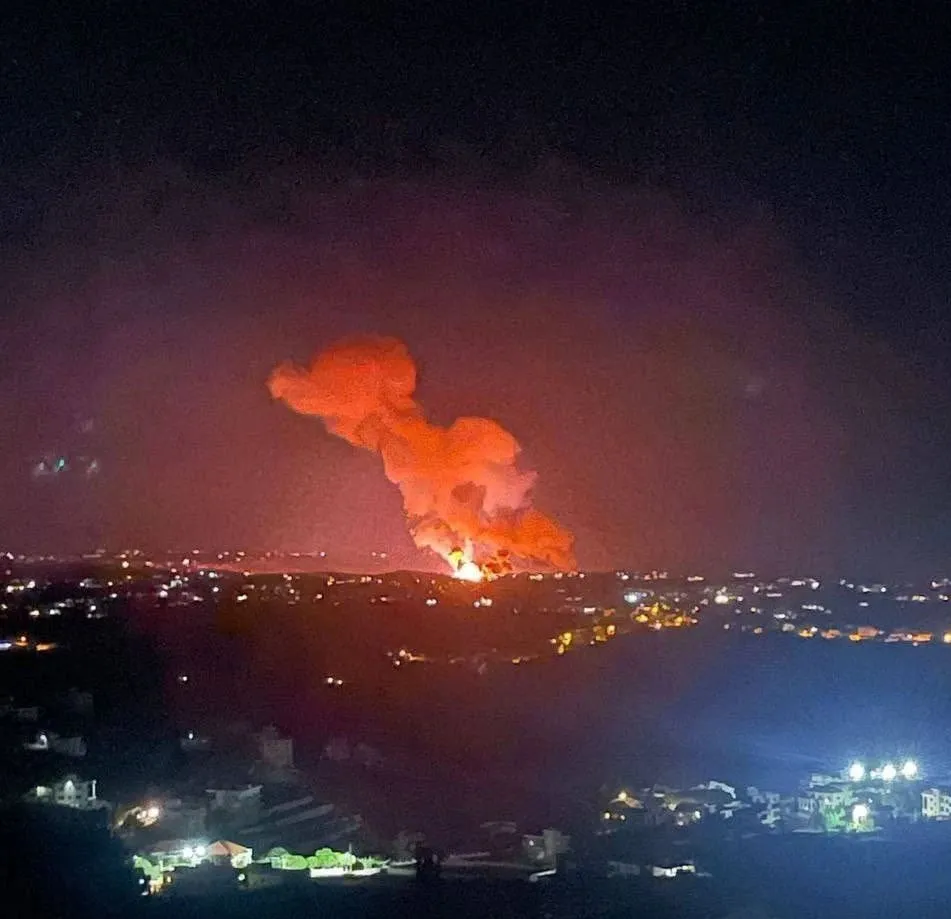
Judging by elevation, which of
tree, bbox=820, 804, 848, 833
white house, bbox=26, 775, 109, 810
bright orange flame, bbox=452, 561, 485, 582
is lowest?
tree, bbox=820, 804, 848, 833

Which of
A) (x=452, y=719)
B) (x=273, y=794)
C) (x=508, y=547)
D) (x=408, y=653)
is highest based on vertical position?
(x=508, y=547)

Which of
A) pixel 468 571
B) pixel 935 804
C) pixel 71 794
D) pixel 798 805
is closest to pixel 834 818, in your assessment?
pixel 798 805

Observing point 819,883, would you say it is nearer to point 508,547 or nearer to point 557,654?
point 557,654

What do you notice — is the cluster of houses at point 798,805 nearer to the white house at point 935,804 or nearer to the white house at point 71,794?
the white house at point 935,804

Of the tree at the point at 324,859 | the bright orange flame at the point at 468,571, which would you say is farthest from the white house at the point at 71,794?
the bright orange flame at the point at 468,571

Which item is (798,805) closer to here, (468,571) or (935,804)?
(935,804)

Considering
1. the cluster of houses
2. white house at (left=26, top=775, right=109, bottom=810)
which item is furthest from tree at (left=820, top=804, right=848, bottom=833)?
white house at (left=26, top=775, right=109, bottom=810)

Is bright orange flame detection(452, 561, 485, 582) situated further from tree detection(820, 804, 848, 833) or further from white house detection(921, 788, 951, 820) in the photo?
tree detection(820, 804, 848, 833)

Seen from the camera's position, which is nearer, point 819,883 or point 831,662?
point 819,883

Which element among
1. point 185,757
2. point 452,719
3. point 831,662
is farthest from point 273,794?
point 831,662
